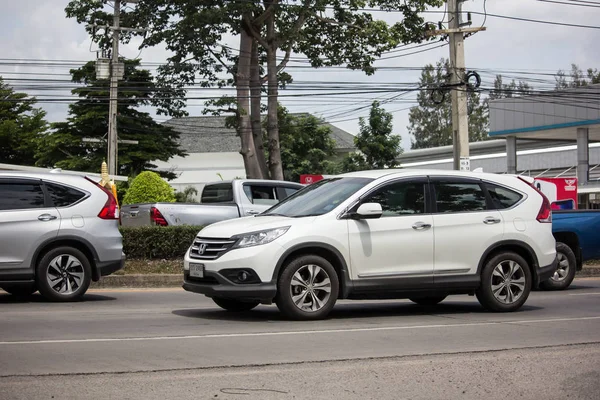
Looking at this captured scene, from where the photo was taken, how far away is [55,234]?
12086 mm

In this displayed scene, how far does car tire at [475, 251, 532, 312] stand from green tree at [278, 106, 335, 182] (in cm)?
4859

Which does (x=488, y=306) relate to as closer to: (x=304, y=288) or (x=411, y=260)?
(x=411, y=260)

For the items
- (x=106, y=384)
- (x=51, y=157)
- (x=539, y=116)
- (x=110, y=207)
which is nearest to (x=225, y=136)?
(x=51, y=157)

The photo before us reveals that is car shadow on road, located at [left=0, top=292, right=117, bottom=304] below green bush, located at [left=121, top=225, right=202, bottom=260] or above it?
below

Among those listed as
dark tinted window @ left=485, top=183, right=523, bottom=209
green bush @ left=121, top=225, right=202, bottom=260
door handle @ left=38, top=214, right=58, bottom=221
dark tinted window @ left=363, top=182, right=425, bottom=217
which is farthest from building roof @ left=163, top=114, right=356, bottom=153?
dark tinted window @ left=363, top=182, right=425, bottom=217

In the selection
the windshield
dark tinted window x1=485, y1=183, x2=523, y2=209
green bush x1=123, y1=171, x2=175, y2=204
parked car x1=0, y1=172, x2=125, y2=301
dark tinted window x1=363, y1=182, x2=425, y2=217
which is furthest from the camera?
green bush x1=123, y1=171, x2=175, y2=204

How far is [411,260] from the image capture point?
34.3 ft

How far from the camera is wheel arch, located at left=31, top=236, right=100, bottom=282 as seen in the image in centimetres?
1201

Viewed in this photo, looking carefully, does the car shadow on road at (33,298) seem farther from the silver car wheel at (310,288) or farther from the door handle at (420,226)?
the door handle at (420,226)

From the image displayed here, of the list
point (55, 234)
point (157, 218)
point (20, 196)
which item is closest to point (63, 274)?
point (55, 234)

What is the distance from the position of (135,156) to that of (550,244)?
39783mm

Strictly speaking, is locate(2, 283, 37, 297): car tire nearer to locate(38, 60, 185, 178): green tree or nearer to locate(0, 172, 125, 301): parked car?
locate(0, 172, 125, 301): parked car

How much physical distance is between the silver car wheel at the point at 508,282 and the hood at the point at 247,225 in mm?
2705

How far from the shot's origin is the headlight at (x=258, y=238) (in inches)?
381
